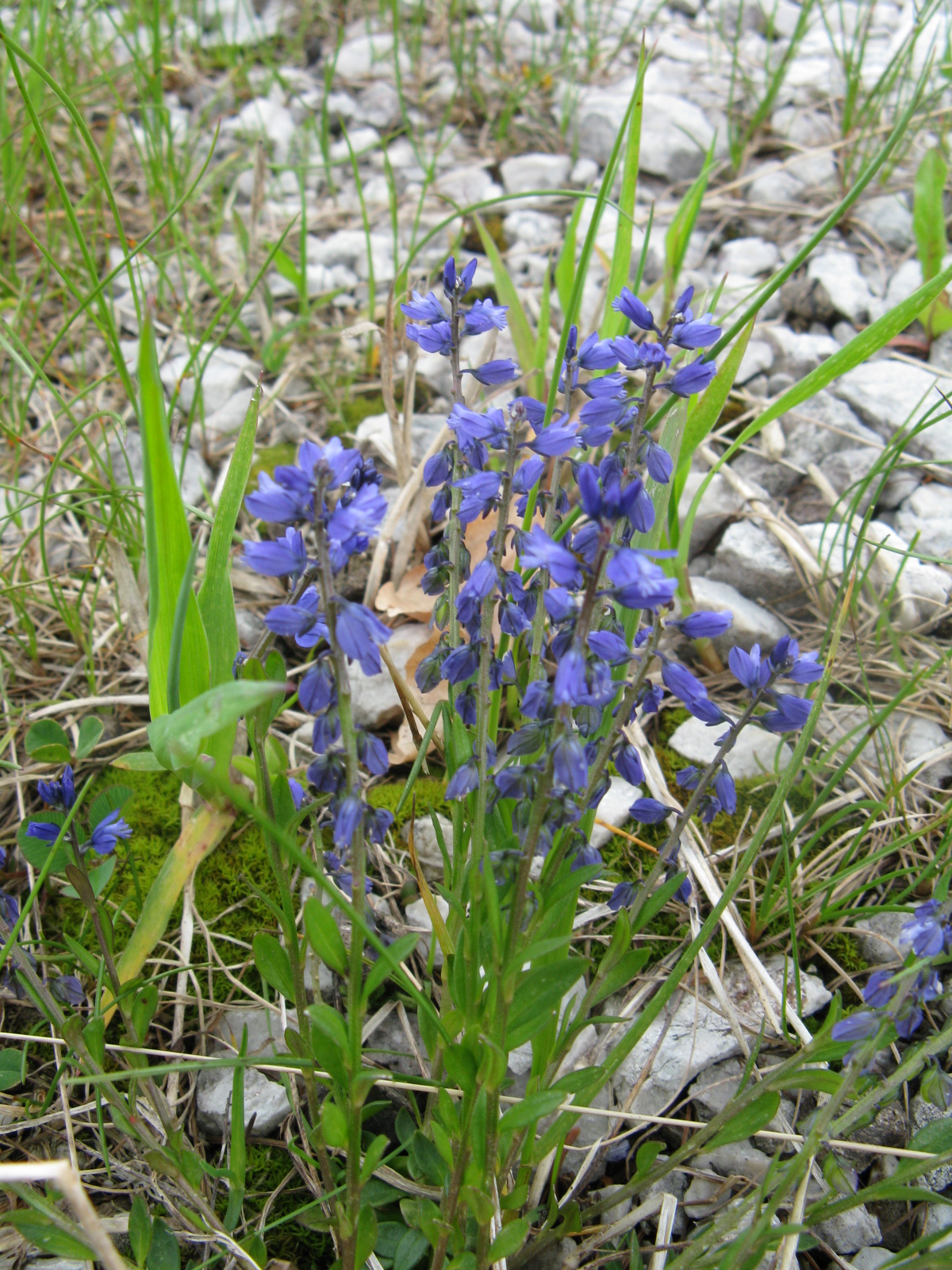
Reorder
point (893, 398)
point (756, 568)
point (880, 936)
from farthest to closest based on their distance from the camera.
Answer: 1. point (893, 398)
2. point (756, 568)
3. point (880, 936)

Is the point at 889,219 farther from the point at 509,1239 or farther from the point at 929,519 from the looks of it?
the point at 509,1239

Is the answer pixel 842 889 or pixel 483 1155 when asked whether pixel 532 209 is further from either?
pixel 483 1155

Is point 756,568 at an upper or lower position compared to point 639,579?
lower

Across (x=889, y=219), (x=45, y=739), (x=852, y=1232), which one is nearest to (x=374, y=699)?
(x=45, y=739)

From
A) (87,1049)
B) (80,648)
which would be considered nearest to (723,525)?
(80,648)

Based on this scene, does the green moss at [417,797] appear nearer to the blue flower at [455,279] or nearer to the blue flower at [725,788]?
the blue flower at [725,788]

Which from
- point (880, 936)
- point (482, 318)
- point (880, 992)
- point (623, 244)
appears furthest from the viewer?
point (623, 244)
